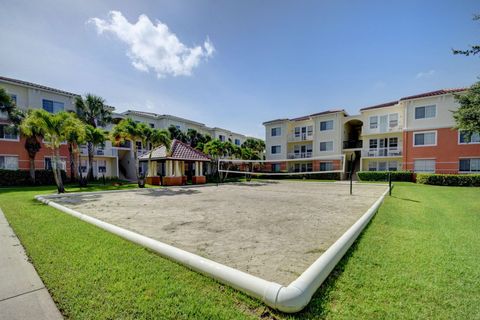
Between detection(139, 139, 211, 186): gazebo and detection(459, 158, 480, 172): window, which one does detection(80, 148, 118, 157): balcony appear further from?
detection(459, 158, 480, 172): window

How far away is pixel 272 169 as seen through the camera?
3969 centimetres

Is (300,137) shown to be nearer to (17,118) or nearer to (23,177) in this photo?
(17,118)

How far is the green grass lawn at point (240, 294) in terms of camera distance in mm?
2738

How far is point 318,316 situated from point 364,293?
3.06ft

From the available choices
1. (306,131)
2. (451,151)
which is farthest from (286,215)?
(306,131)

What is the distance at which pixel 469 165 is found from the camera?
23.0 metres

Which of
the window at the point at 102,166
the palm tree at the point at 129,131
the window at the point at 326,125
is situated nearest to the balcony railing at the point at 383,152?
the window at the point at 326,125

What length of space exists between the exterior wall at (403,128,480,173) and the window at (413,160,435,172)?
A: 0.29m

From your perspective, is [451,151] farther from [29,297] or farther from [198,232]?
[29,297]

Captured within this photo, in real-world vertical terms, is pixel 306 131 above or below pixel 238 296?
above

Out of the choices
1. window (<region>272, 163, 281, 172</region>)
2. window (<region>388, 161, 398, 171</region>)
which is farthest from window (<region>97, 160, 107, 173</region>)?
window (<region>388, 161, 398, 171</region>)

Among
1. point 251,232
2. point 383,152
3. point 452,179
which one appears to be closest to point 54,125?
point 251,232

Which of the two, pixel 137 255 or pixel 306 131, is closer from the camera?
pixel 137 255

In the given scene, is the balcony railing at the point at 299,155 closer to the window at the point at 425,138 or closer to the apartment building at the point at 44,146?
the window at the point at 425,138
